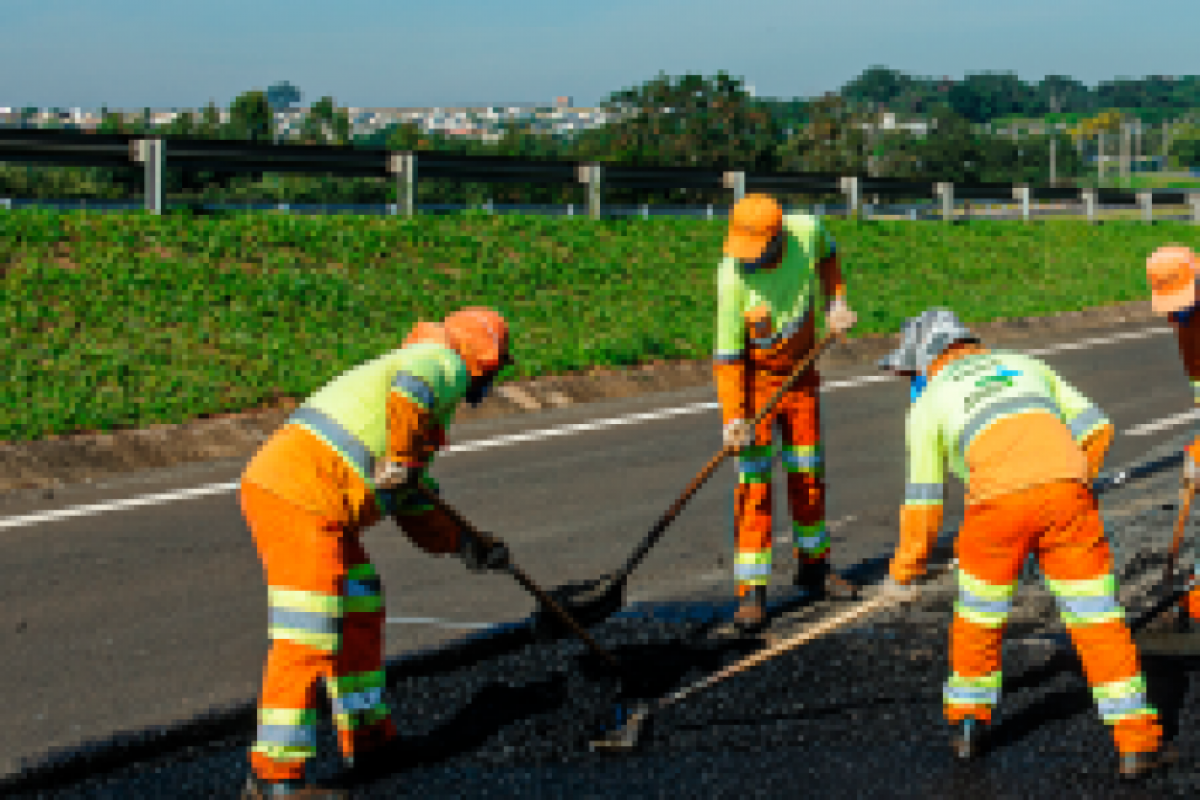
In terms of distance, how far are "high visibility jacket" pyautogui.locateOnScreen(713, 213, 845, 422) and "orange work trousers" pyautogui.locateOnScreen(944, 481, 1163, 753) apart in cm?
191

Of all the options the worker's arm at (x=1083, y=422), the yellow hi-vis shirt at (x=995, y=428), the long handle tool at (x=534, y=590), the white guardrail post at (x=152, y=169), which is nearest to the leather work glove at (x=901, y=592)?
the yellow hi-vis shirt at (x=995, y=428)

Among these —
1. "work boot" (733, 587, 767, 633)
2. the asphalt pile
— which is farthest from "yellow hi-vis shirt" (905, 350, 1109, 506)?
"work boot" (733, 587, 767, 633)

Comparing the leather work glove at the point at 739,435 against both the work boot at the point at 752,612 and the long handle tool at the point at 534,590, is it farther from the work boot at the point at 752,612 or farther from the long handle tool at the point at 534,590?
the long handle tool at the point at 534,590

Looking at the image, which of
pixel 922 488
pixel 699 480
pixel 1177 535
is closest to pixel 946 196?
pixel 1177 535

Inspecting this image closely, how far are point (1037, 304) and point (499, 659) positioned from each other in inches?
520

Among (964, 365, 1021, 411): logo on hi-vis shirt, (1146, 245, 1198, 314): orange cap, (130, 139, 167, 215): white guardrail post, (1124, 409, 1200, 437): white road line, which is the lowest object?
(1124, 409, 1200, 437): white road line

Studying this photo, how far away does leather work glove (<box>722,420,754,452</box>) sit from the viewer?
247 inches

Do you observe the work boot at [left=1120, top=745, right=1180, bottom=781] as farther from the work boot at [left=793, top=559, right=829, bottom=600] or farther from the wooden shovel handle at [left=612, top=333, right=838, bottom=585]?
the work boot at [left=793, top=559, right=829, bottom=600]

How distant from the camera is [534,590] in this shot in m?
5.13

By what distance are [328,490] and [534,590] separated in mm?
939

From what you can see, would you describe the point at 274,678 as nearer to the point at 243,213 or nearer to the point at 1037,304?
the point at 243,213

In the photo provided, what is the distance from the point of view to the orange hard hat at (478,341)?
4777 mm

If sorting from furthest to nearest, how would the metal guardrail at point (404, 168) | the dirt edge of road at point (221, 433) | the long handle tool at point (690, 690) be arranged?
the metal guardrail at point (404, 168) < the dirt edge of road at point (221, 433) < the long handle tool at point (690, 690)

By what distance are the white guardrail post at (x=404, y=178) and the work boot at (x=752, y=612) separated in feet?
32.2
